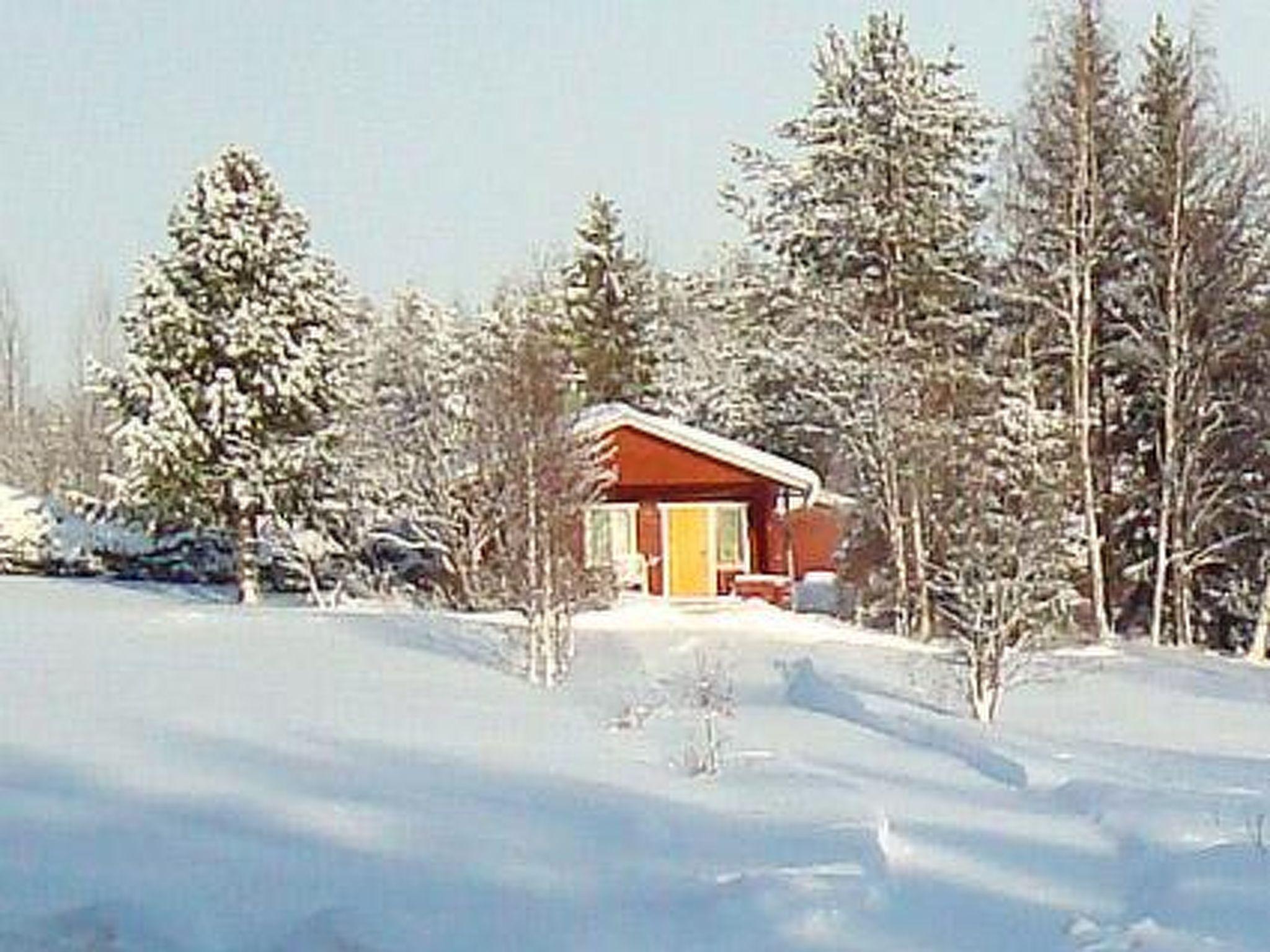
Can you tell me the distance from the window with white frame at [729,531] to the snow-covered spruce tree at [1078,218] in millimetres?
5900

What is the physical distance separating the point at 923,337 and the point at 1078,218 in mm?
3479

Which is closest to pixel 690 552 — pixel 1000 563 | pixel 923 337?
pixel 923 337

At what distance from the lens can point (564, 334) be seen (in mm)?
43375

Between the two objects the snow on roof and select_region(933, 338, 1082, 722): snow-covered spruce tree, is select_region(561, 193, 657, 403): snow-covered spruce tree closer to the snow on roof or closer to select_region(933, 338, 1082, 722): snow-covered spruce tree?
the snow on roof

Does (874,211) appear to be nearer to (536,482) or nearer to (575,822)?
(536,482)

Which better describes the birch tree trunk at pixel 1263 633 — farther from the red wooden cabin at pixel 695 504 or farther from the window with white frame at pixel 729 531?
the window with white frame at pixel 729 531

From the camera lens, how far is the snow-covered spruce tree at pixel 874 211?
30.4 metres

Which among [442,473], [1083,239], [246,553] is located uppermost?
[1083,239]

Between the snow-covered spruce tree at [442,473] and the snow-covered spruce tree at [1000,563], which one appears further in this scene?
the snow-covered spruce tree at [442,473]

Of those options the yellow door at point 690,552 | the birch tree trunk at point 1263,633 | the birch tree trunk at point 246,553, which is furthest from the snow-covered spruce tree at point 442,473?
the birch tree trunk at point 1263,633

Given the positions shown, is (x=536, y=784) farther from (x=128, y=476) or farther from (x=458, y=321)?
(x=458, y=321)

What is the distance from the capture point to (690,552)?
3275 centimetres

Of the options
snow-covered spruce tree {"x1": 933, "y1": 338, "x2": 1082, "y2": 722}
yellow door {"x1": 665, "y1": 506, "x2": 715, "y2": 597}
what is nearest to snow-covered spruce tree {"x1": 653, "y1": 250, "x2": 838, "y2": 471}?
yellow door {"x1": 665, "y1": 506, "x2": 715, "y2": 597}

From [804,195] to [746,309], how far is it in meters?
2.11
